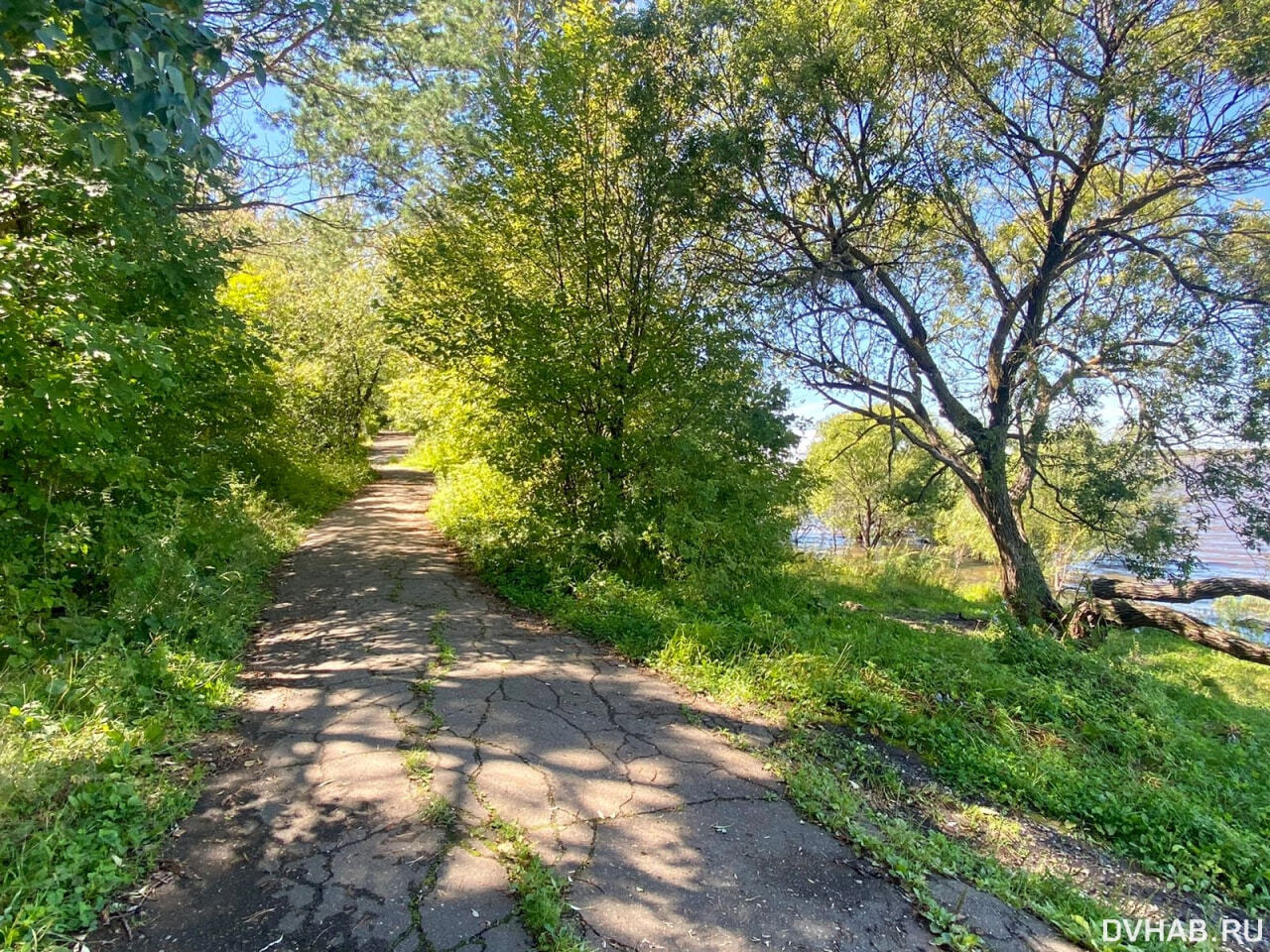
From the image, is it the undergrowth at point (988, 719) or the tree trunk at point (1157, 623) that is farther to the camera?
the tree trunk at point (1157, 623)

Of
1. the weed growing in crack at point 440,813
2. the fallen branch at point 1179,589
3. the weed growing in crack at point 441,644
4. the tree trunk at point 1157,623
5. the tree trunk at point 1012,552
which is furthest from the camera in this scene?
the tree trunk at point 1012,552

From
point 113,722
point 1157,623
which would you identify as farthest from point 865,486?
point 113,722

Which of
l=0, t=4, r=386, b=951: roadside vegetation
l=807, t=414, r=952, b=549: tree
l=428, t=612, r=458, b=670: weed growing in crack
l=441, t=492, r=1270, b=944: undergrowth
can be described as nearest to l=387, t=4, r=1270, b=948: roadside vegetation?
l=441, t=492, r=1270, b=944: undergrowth

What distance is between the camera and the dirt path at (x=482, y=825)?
1.92 meters

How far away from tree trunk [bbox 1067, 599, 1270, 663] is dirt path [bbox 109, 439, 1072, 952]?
23.8 ft

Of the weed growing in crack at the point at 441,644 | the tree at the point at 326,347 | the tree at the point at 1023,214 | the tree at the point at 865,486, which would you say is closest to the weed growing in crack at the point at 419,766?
the weed growing in crack at the point at 441,644

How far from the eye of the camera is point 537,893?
6.56 feet

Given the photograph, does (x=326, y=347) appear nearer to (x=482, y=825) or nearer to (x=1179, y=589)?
(x=482, y=825)

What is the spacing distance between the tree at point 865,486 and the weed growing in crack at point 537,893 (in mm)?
10431

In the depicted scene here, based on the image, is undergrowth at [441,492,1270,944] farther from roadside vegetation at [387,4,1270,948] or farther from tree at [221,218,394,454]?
tree at [221,218,394,454]

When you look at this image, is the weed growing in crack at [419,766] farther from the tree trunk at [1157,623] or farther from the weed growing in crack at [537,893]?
the tree trunk at [1157,623]

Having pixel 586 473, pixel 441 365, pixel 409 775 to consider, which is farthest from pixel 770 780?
pixel 441 365

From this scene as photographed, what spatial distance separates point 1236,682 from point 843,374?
8.12 m

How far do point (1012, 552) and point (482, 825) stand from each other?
953cm
